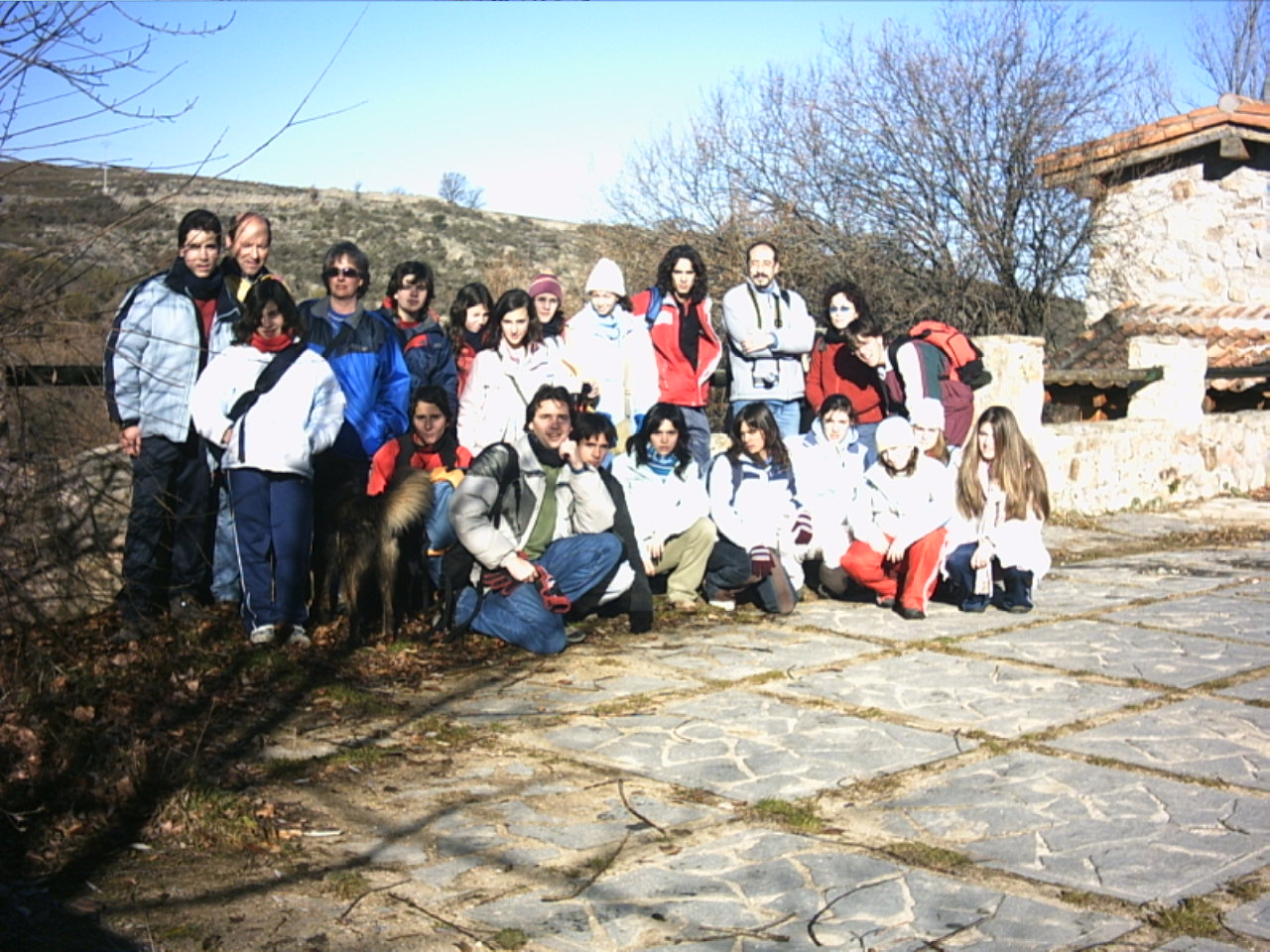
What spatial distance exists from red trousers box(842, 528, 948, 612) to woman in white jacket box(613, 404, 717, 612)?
0.85 m

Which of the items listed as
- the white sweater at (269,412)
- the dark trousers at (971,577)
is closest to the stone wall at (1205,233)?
the dark trousers at (971,577)

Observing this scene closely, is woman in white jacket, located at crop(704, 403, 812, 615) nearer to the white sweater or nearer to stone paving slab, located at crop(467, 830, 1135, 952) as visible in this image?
the white sweater

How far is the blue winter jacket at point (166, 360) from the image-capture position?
6816mm

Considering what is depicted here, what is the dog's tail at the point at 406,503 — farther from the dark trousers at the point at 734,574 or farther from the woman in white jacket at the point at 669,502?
the dark trousers at the point at 734,574

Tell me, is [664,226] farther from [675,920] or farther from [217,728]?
[675,920]

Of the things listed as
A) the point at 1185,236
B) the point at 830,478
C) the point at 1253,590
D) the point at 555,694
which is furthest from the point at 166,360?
the point at 1185,236

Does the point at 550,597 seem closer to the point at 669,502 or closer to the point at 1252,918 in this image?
the point at 669,502

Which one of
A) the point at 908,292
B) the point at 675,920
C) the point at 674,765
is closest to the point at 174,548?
the point at 674,765

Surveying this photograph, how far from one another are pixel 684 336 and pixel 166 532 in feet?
10.8

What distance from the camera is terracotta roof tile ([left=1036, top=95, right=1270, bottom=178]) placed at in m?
16.0

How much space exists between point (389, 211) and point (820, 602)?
3265 centimetres

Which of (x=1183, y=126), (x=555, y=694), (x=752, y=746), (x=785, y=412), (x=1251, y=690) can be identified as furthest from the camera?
(x=1183, y=126)

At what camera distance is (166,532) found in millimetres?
7141

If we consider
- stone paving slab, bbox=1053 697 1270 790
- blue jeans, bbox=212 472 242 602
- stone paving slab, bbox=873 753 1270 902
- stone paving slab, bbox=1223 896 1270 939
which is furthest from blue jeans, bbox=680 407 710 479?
stone paving slab, bbox=1223 896 1270 939
